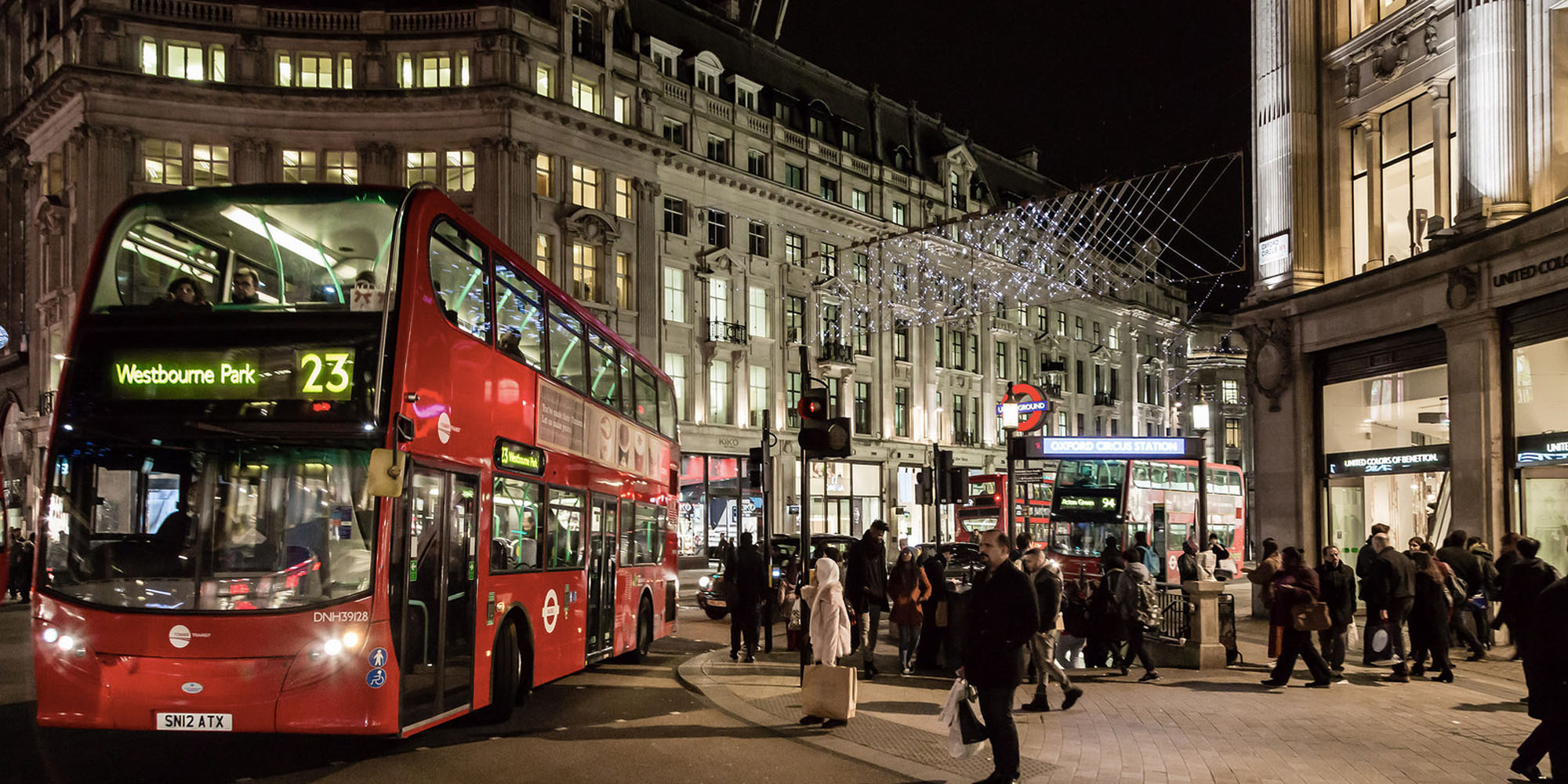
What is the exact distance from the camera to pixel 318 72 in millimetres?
39031

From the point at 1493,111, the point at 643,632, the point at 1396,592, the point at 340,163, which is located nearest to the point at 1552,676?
the point at 1396,592

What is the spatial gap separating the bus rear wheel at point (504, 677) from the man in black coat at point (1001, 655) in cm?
442

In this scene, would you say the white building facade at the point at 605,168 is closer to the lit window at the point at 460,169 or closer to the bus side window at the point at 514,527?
the lit window at the point at 460,169

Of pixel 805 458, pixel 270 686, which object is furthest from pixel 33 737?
pixel 805 458

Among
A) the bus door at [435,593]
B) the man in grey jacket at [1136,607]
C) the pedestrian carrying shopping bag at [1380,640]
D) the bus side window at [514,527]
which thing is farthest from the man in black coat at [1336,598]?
the bus door at [435,593]

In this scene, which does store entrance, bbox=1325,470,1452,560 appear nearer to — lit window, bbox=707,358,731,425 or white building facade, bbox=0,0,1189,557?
white building facade, bbox=0,0,1189,557

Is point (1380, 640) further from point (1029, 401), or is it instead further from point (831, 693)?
point (1029, 401)

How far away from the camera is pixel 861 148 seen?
54.5m

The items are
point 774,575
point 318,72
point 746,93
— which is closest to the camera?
point 774,575

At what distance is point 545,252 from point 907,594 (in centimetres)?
2919

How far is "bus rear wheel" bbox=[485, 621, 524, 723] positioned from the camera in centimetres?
1052

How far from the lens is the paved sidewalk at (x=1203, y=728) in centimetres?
885

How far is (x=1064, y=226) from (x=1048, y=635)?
9.89 meters

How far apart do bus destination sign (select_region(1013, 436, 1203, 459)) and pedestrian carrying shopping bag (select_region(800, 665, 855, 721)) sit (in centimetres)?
922
